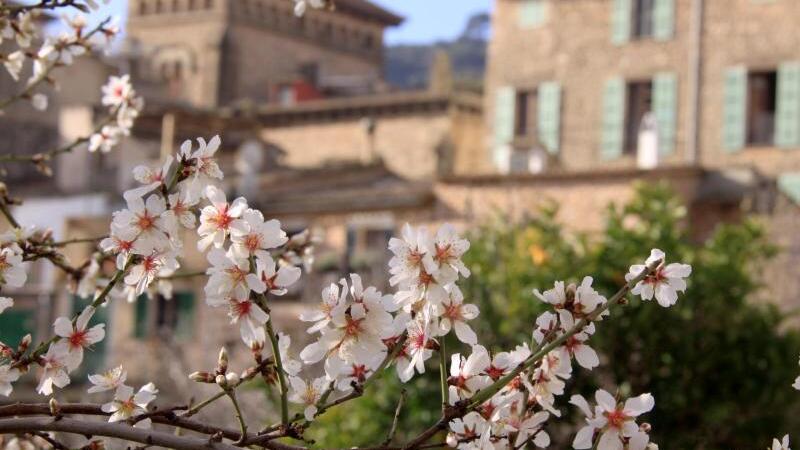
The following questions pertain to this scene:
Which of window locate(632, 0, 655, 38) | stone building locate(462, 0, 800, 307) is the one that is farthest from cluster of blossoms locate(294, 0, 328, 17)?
window locate(632, 0, 655, 38)

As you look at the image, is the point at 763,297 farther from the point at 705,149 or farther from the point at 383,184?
the point at 383,184

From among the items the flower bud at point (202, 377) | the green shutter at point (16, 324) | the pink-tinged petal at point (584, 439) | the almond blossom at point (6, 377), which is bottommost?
the green shutter at point (16, 324)

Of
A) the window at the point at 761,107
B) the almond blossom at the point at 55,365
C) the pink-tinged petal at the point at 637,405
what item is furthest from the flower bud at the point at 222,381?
the window at the point at 761,107

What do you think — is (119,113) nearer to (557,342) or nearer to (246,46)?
(557,342)

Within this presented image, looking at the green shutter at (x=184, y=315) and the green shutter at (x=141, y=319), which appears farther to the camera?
the green shutter at (x=141, y=319)

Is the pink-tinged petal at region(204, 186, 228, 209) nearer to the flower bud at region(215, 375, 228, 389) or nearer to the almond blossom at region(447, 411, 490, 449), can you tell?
the flower bud at region(215, 375, 228, 389)

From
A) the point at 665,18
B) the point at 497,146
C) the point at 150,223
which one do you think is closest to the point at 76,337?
the point at 150,223

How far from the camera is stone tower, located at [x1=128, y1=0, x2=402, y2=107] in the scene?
52969 mm

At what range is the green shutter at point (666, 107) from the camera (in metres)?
32.0

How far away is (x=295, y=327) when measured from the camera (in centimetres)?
2347

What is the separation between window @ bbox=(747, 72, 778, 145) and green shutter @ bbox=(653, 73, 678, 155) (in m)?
1.46

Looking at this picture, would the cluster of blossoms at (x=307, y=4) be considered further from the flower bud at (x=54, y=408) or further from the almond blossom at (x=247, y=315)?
the flower bud at (x=54, y=408)

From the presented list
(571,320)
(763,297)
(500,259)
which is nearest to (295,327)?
(500,259)

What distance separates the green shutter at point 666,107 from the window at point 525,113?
2974mm
